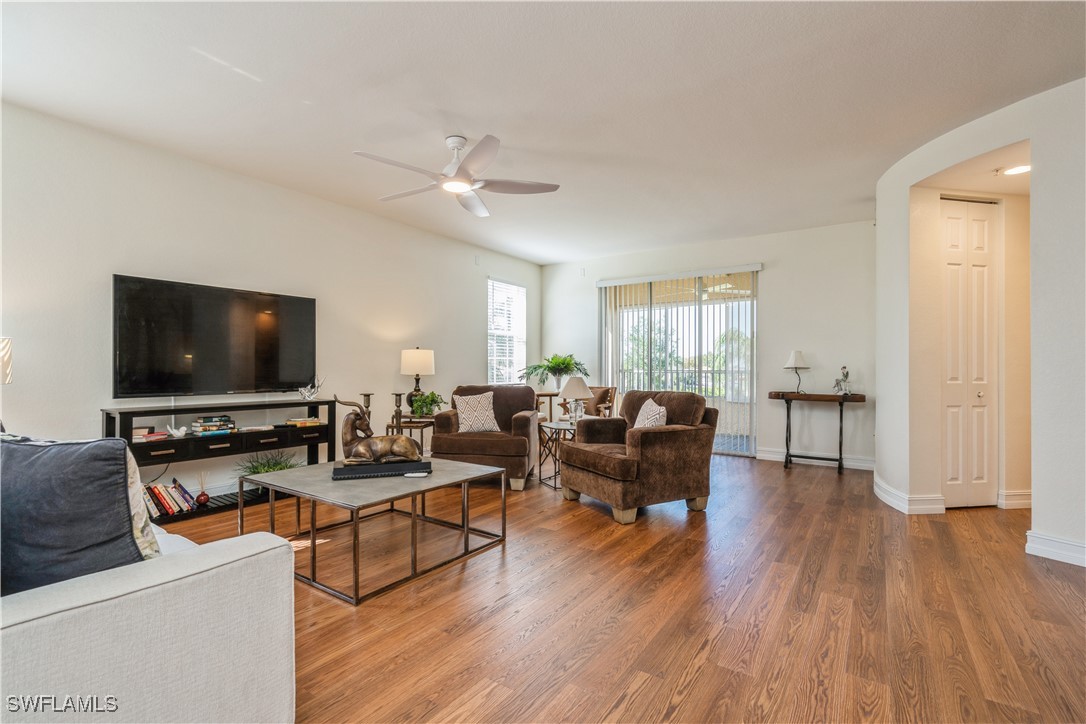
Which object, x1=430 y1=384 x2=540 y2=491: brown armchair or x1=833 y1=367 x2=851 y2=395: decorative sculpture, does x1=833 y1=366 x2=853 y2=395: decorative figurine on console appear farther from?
x1=430 y1=384 x2=540 y2=491: brown armchair

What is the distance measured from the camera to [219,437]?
149 inches

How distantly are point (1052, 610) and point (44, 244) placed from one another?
5884mm

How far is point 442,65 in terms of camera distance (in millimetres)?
2670

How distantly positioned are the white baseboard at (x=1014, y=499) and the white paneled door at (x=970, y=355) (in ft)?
0.21

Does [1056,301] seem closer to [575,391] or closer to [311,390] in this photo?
[575,391]

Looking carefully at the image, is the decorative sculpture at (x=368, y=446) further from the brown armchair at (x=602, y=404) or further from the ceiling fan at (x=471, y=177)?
the brown armchair at (x=602, y=404)

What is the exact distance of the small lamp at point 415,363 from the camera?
543cm

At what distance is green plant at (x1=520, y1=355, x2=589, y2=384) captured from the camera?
286 inches

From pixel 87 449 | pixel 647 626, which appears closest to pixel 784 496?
pixel 647 626

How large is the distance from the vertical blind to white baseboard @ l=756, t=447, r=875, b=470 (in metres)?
0.16

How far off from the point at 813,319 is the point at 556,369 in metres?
3.30

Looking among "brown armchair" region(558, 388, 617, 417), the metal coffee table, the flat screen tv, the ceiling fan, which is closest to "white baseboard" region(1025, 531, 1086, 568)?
the metal coffee table

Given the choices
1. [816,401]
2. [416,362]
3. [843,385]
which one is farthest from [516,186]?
[843,385]

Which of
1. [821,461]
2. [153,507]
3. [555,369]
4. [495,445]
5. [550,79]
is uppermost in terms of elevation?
[550,79]
